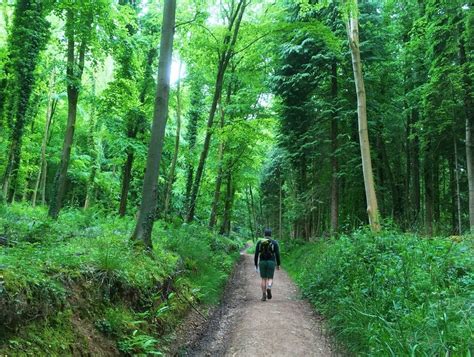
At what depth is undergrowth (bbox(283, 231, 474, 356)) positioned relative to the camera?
4.03 meters

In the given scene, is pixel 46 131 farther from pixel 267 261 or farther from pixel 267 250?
pixel 267 261

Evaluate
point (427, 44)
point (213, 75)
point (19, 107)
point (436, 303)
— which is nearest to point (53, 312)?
point (436, 303)

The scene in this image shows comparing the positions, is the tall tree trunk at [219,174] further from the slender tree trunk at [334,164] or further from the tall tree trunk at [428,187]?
the tall tree trunk at [428,187]

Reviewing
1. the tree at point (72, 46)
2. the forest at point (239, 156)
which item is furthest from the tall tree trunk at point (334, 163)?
the tree at point (72, 46)

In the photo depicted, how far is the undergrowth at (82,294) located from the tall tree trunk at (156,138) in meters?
0.61

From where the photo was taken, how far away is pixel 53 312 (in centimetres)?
393

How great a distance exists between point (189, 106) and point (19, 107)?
11746mm

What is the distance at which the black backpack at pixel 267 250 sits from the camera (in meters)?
9.84

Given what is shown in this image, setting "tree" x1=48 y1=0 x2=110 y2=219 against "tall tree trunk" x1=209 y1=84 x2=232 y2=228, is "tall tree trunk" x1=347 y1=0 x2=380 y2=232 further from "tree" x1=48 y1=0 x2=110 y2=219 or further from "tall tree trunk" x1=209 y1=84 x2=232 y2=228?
"tall tree trunk" x1=209 y1=84 x2=232 y2=228

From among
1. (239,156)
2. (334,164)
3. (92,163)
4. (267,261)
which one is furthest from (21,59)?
(92,163)

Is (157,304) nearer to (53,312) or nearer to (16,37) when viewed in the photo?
(53,312)

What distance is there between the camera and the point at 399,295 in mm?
5512

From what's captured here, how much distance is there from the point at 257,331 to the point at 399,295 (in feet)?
8.75

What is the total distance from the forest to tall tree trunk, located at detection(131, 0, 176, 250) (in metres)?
0.03
